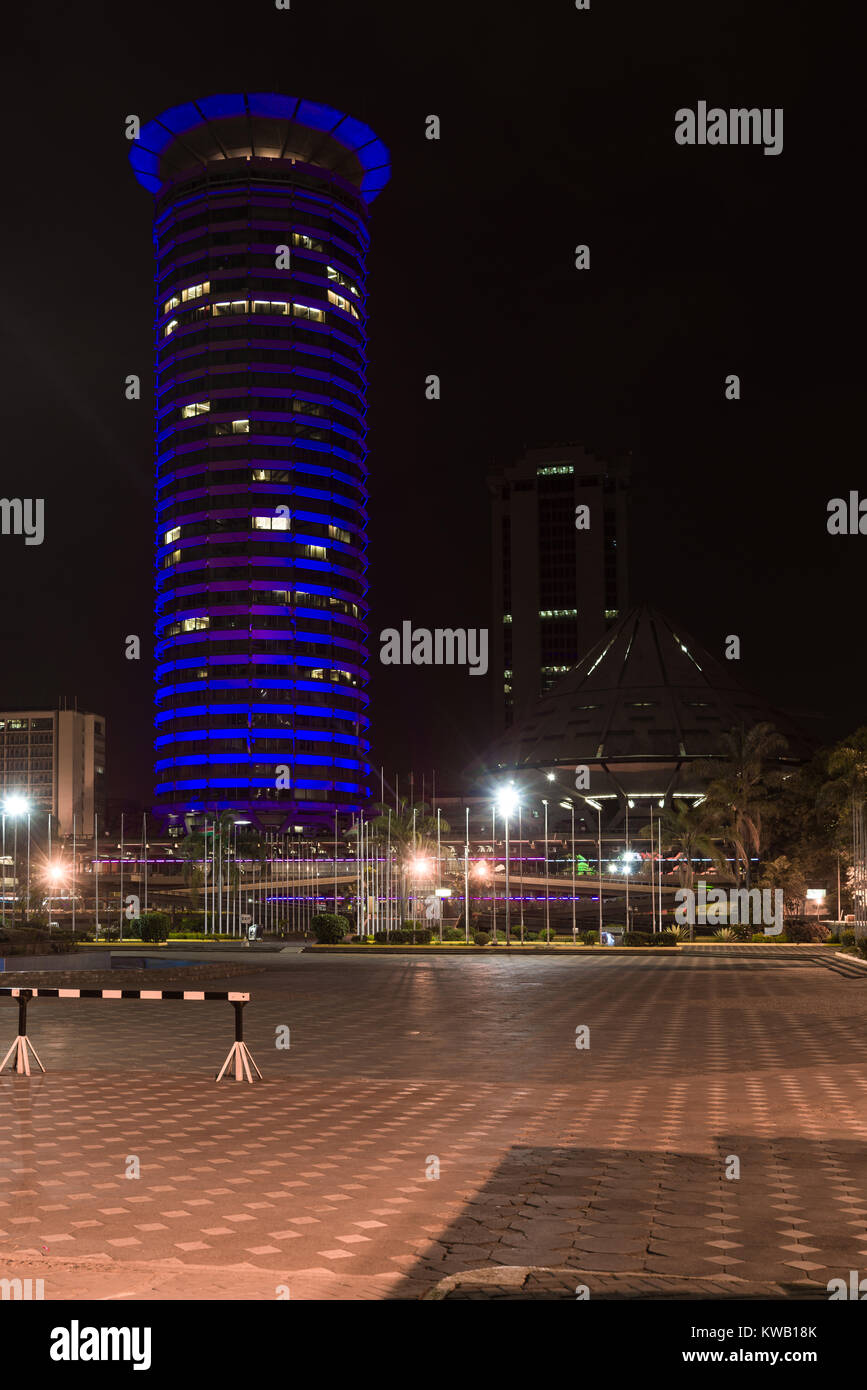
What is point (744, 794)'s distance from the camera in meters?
64.0

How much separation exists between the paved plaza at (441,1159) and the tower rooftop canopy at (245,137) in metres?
165

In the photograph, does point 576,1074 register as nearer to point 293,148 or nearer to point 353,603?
point 353,603

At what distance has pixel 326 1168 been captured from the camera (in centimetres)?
Result: 1030

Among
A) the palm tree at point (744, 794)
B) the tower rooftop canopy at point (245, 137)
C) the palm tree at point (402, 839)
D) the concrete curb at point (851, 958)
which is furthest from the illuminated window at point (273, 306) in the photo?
the concrete curb at point (851, 958)

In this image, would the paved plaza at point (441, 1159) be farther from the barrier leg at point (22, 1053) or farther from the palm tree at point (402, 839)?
the palm tree at point (402, 839)

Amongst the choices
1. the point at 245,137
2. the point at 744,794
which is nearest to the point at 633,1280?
the point at 744,794

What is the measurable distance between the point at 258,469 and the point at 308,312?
23.3 metres

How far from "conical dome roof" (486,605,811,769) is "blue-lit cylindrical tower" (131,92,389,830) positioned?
26.3 metres

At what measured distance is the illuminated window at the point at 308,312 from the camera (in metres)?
167

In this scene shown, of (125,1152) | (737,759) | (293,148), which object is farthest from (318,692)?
(125,1152)

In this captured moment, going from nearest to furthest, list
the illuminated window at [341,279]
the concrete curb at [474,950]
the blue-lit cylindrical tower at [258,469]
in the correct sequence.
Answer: the concrete curb at [474,950] < the blue-lit cylindrical tower at [258,469] < the illuminated window at [341,279]

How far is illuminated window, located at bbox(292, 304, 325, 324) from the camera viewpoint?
167 meters
